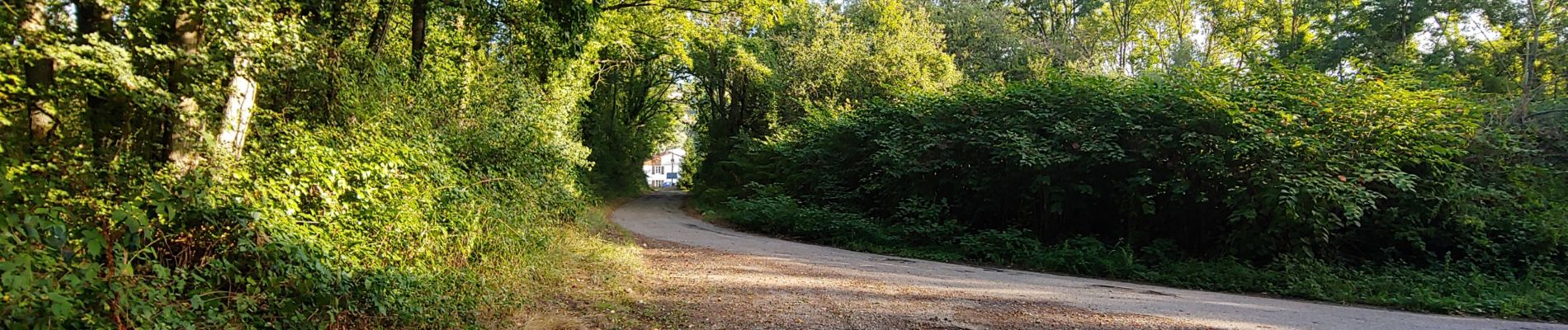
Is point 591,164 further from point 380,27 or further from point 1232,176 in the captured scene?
point 1232,176

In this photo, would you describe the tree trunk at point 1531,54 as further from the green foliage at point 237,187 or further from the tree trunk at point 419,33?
the tree trunk at point 419,33

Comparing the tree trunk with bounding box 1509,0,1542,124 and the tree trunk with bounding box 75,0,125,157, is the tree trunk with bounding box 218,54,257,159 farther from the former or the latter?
the tree trunk with bounding box 1509,0,1542,124

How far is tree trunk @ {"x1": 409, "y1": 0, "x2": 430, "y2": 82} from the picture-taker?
26.4 feet

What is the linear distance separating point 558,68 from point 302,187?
9.12 metres

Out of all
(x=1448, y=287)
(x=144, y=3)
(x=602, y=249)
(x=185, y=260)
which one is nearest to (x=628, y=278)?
(x=602, y=249)

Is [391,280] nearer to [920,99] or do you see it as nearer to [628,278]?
[628,278]

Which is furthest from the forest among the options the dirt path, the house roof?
the house roof

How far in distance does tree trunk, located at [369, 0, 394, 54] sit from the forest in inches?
1.9

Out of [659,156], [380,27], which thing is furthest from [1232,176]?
[659,156]

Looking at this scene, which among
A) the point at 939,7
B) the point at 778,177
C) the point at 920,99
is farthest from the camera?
the point at 939,7

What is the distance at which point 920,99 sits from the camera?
1680 cm

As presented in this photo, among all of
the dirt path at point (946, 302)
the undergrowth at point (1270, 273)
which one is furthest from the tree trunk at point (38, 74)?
the undergrowth at point (1270, 273)

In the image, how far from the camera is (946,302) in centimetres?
704

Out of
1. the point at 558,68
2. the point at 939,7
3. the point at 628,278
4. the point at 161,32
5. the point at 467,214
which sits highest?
the point at 939,7
